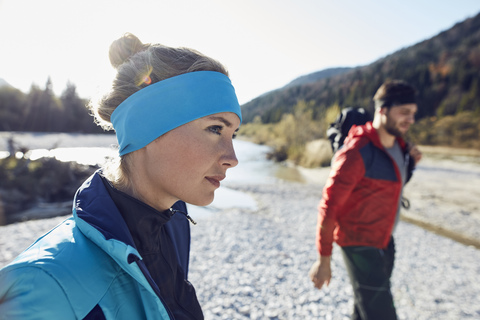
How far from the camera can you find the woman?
0.86 m

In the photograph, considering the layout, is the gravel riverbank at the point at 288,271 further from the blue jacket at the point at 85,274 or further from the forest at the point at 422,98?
the forest at the point at 422,98

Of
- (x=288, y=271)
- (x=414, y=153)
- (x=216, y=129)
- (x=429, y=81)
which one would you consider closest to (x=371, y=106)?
(x=429, y=81)

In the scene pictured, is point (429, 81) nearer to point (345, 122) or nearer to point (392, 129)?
point (345, 122)

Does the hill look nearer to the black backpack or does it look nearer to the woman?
the black backpack

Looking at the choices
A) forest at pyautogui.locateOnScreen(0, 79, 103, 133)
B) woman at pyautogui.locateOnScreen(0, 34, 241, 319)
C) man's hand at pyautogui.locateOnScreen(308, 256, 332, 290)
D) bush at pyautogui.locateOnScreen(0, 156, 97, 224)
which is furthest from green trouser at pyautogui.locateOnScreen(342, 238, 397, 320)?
forest at pyautogui.locateOnScreen(0, 79, 103, 133)

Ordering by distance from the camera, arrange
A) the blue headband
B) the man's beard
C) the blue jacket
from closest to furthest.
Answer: the blue jacket < the blue headband < the man's beard

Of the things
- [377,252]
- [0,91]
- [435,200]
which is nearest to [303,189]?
[435,200]

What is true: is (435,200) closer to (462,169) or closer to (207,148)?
(462,169)

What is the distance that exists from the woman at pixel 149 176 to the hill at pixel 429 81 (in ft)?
121

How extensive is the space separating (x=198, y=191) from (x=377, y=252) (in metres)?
1.77

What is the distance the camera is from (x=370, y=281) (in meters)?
2.03

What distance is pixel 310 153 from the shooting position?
2319 centimetres

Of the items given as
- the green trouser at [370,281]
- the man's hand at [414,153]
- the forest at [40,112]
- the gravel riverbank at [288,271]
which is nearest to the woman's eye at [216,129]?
the green trouser at [370,281]

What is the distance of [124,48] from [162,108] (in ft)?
1.32
